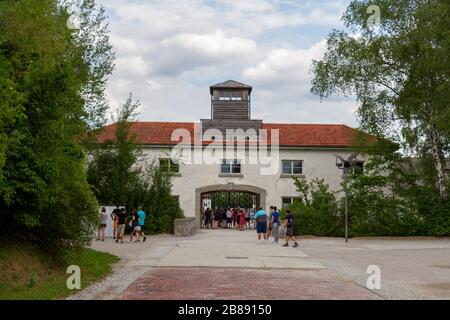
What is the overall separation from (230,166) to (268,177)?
2.93 m

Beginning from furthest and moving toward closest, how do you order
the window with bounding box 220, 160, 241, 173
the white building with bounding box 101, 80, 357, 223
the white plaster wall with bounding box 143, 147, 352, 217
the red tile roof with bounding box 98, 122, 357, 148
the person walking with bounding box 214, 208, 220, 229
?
the person walking with bounding box 214, 208, 220, 229, the red tile roof with bounding box 98, 122, 357, 148, the window with bounding box 220, 160, 241, 173, the white building with bounding box 101, 80, 357, 223, the white plaster wall with bounding box 143, 147, 352, 217

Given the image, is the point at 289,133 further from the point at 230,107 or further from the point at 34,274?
the point at 34,274

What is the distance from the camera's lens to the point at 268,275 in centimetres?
1248

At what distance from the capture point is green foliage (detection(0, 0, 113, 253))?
1080 centimetres

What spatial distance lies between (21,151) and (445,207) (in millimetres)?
23748

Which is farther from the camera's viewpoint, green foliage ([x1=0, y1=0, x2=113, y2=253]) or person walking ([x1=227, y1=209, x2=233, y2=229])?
person walking ([x1=227, y1=209, x2=233, y2=229])

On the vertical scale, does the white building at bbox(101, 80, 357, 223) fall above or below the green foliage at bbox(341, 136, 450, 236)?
above

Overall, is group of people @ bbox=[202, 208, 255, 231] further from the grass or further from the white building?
the grass

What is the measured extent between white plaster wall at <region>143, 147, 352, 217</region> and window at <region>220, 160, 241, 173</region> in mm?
317

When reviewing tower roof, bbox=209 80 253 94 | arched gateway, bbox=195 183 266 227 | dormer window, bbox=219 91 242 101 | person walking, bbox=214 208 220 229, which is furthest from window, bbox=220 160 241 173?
tower roof, bbox=209 80 253 94

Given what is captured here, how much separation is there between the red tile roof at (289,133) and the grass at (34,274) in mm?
28805

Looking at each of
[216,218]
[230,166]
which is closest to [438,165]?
[230,166]
